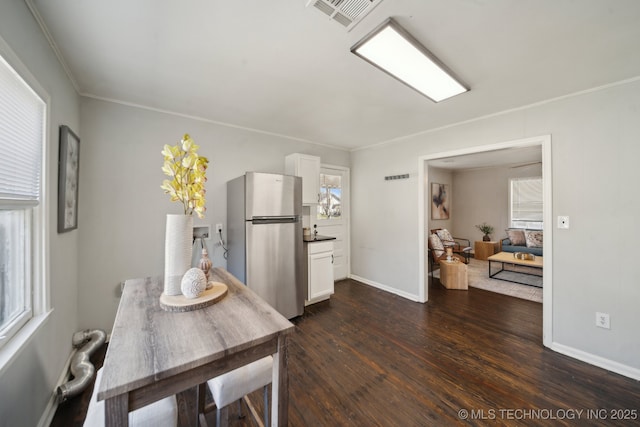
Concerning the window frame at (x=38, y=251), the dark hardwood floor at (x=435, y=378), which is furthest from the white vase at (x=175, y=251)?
the dark hardwood floor at (x=435, y=378)

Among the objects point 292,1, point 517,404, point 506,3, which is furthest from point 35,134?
point 517,404

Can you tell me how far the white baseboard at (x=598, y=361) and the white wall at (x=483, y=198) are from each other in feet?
15.3

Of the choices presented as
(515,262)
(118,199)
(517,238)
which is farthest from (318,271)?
(517,238)

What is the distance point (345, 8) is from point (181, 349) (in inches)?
68.7

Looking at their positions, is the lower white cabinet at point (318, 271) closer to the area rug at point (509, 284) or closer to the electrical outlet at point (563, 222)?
the electrical outlet at point (563, 222)

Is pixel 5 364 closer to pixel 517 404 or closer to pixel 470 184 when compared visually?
pixel 517 404

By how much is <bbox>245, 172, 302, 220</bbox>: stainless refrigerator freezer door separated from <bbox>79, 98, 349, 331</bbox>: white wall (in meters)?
0.76

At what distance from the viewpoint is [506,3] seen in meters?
1.26

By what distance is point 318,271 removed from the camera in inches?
132

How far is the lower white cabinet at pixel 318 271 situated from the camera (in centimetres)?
327

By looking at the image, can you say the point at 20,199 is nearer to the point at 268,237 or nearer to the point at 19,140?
the point at 19,140

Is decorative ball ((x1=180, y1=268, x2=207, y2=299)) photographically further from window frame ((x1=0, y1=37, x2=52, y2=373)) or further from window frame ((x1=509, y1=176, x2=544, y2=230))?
window frame ((x1=509, y1=176, x2=544, y2=230))

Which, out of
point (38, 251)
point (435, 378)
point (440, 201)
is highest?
point (440, 201)

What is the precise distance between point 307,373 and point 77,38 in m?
2.90
